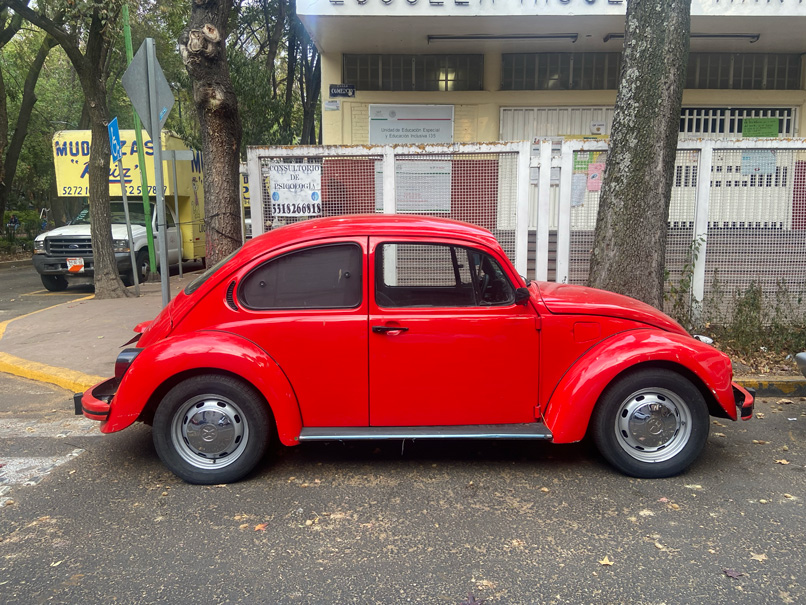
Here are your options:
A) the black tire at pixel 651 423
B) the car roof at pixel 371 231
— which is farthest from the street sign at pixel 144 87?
the black tire at pixel 651 423

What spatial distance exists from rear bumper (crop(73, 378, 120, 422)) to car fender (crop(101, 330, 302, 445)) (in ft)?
0.27

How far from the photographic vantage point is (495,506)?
139 inches

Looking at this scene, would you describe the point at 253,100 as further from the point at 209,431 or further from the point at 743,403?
the point at 743,403

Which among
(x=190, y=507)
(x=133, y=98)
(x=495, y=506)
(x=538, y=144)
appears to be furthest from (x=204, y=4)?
(x=495, y=506)

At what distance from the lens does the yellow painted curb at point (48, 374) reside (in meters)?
5.96

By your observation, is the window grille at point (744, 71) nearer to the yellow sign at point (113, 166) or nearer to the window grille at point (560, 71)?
the window grille at point (560, 71)

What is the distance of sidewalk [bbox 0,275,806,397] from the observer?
572 centimetres

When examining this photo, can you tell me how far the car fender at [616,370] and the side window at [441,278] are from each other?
0.63 metres

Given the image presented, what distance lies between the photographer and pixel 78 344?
23.8 feet

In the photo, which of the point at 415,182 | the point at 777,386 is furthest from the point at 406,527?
the point at 415,182

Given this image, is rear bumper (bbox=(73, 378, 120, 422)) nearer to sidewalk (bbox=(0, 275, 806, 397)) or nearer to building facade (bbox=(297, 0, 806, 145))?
sidewalk (bbox=(0, 275, 806, 397))

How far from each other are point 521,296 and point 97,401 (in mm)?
2725

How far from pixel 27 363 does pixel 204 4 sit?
4143 mm

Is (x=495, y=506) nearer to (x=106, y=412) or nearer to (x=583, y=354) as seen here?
(x=583, y=354)
